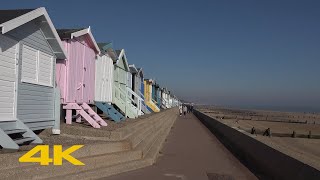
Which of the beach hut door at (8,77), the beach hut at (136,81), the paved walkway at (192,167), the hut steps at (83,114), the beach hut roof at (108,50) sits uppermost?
the beach hut roof at (108,50)

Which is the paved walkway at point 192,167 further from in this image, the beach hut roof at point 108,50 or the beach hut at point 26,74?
the beach hut roof at point 108,50

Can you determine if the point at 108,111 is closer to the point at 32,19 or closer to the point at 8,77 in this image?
the point at 32,19

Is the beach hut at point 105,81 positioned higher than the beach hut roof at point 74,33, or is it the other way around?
the beach hut roof at point 74,33

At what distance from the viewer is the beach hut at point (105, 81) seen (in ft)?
59.9

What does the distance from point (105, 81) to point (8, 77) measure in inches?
405

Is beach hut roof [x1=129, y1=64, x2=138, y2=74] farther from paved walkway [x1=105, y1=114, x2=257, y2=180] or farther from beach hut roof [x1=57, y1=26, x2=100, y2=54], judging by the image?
paved walkway [x1=105, y1=114, x2=257, y2=180]

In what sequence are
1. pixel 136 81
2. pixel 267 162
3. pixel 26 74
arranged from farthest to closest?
pixel 136 81
pixel 267 162
pixel 26 74

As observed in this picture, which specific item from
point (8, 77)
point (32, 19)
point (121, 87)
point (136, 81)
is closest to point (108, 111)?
point (121, 87)

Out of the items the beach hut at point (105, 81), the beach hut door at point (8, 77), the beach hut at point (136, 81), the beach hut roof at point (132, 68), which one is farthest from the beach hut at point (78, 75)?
the beach hut at point (136, 81)

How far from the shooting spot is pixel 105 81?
2005cm

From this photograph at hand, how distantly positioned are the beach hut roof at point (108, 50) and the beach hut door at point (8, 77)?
957cm

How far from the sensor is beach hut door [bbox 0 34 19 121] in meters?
9.58

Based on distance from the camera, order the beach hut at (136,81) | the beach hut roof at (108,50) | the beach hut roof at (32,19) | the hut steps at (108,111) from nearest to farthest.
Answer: the beach hut roof at (32,19) < the hut steps at (108,111) < the beach hut roof at (108,50) < the beach hut at (136,81)

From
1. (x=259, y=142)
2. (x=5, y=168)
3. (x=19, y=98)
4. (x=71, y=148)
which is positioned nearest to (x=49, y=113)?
(x=19, y=98)
